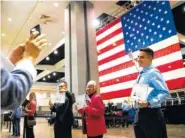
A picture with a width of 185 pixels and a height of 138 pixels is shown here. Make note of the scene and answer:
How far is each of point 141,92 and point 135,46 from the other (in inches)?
229

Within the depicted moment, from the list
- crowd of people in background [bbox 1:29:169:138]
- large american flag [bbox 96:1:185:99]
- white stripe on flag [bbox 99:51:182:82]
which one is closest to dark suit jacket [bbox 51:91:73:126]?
crowd of people in background [bbox 1:29:169:138]

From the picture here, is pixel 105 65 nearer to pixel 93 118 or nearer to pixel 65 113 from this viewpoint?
pixel 65 113

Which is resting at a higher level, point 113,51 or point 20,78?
point 113,51

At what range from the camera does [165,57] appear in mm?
6629

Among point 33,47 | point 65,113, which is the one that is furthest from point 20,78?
point 65,113

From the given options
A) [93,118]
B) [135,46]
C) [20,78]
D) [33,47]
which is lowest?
[93,118]

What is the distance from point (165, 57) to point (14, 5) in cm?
620

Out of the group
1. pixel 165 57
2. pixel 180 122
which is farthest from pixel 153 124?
pixel 180 122

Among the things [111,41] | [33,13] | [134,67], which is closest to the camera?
[134,67]

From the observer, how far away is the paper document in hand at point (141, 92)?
207 cm

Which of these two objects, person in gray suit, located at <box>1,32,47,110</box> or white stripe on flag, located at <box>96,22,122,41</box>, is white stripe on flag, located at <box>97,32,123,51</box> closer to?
white stripe on flag, located at <box>96,22,122,41</box>

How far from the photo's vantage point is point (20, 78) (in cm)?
66

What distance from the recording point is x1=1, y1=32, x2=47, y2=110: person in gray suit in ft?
2.01

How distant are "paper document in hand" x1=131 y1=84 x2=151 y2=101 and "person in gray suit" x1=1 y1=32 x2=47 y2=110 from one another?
4.67 ft
